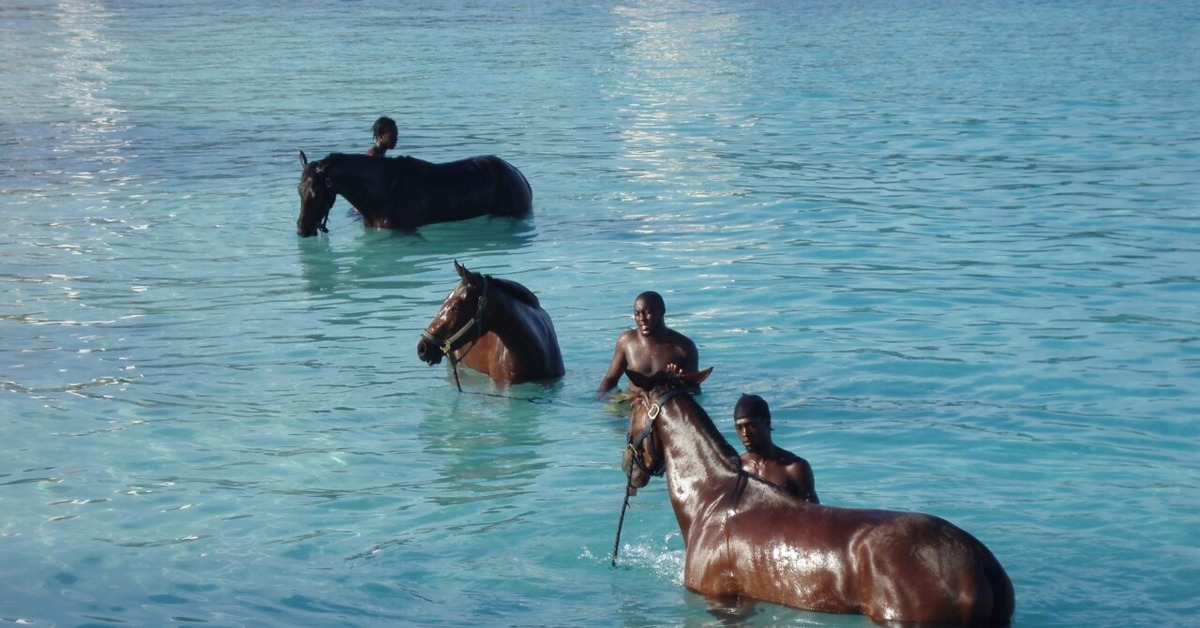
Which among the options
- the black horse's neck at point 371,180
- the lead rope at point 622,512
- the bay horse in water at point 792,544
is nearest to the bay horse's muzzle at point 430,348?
the lead rope at point 622,512

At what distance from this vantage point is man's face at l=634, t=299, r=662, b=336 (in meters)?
11.4

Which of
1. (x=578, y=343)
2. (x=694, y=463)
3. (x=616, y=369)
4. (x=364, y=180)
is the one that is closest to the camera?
(x=694, y=463)

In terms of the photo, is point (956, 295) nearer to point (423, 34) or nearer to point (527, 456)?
point (527, 456)

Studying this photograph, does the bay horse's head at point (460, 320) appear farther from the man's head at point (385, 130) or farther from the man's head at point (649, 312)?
the man's head at point (385, 130)

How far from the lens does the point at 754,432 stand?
830 centimetres

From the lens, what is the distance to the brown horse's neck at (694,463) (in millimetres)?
8016

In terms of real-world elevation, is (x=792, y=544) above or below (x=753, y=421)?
below

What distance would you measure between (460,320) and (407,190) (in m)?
8.16

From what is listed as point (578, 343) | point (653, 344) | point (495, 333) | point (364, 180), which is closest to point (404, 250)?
point (364, 180)

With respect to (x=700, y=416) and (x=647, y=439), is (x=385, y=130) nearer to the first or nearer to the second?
(x=647, y=439)

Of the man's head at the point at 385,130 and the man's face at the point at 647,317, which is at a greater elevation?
the man's head at the point at 385,130

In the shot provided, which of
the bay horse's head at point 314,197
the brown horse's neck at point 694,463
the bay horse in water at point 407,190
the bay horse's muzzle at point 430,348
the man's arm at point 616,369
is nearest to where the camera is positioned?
the brown horse's neck at point 694,463

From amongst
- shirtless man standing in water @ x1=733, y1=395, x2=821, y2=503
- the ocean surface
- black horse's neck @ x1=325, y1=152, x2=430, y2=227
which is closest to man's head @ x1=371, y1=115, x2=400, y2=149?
black horse's neck @ x1=325, y1=152, x2=430, y2=227

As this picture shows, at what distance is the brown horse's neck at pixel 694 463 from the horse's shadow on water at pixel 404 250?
9306 mm
